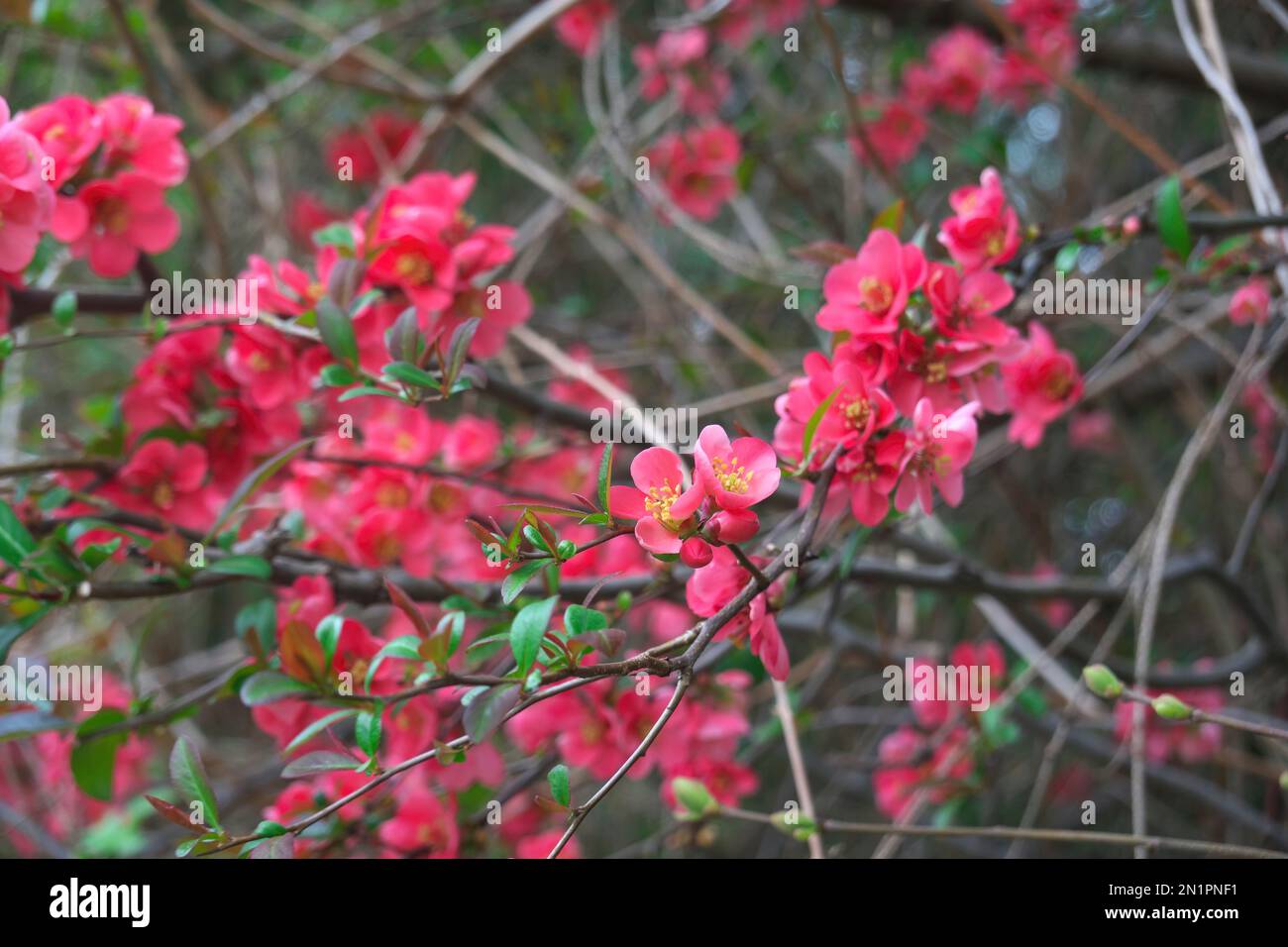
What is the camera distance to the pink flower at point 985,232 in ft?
2.66

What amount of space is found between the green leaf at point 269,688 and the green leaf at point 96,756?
18cm

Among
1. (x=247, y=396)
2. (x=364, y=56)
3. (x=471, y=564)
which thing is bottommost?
(x=471, y=564)

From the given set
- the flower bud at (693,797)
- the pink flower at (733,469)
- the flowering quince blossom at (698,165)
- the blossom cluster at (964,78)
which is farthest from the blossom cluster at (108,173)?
the blossom cluster at (964,78)

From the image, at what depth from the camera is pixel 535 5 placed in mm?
1784

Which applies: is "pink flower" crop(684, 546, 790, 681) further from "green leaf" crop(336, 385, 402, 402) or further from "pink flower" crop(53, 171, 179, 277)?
"pink flower" crop(53, 171, 179, 277)

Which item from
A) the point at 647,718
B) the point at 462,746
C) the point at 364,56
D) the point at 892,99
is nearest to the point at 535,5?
the point at 364,56

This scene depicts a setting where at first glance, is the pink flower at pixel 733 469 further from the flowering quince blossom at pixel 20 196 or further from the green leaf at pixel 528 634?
the flowering quince blossom at pixel 20 196

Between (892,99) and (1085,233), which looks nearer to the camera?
(1085,233)

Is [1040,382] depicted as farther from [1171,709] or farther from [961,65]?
[961,65]

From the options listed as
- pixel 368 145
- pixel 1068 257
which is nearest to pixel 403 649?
pixel 1068 257

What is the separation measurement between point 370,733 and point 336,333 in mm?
303

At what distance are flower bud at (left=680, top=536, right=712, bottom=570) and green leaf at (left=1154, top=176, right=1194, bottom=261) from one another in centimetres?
57
